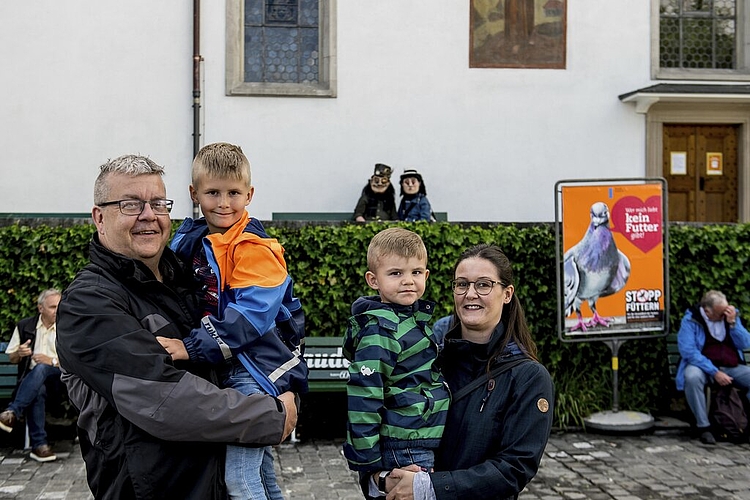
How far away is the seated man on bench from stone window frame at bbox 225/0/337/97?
7150mm

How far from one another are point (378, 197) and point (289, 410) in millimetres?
10599

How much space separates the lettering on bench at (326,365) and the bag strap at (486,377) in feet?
19.0

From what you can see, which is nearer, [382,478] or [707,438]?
[382,478]

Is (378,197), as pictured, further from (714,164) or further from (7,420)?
(7,420)

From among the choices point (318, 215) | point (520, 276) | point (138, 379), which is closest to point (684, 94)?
A: point (318, 215)

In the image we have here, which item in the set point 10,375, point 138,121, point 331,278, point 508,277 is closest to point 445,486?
point 508,277

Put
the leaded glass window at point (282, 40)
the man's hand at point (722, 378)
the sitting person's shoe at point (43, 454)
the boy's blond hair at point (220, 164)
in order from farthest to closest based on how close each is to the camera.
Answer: the leaded glass window at point (282, 40) < the man's hand at point (722, 378) < the sitting person's shoe at point (43, 454) < the boy's blond hair at point (220, 164)

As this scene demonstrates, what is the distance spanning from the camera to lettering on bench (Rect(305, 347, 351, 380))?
9.04m

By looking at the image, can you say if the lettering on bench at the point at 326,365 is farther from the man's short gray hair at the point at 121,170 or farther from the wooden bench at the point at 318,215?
the man's short gray hair at the point at 121,170

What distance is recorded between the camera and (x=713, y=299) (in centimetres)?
931

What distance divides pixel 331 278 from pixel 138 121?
648 centimetres

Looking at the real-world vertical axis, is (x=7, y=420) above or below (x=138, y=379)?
below

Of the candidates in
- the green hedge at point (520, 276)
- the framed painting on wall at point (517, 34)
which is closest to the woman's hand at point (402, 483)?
the green hedge at point (520, 276)

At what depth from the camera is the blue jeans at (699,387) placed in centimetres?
925
